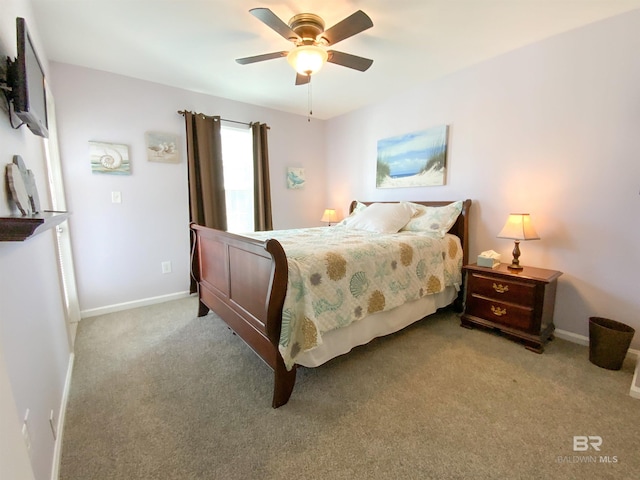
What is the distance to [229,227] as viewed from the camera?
12.3ft

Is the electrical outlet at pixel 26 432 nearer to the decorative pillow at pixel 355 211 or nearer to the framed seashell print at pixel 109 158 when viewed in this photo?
the framed seashell print at pixel 109 158

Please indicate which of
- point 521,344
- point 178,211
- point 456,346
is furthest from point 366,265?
point 178,211

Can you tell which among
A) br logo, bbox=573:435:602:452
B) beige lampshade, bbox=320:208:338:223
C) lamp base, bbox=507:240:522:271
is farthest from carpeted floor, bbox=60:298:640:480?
beige lampshade, bbox=320:208:338:223

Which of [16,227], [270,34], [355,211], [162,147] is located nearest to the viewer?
[16,227]

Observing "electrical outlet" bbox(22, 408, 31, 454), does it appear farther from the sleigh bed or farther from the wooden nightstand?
the wooden nightstand

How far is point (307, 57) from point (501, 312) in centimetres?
248

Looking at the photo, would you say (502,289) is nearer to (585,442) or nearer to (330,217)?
(585,442)

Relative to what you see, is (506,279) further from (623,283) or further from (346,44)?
(346,44)

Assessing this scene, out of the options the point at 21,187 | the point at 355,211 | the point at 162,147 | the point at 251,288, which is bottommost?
the point at 251,288

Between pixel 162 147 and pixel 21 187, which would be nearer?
pixel 21 187

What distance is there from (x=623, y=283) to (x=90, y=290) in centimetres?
471

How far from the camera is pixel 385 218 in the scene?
10.0ft

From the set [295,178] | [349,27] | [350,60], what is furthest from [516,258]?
[295,178]

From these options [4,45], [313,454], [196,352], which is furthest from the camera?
[196,352]
